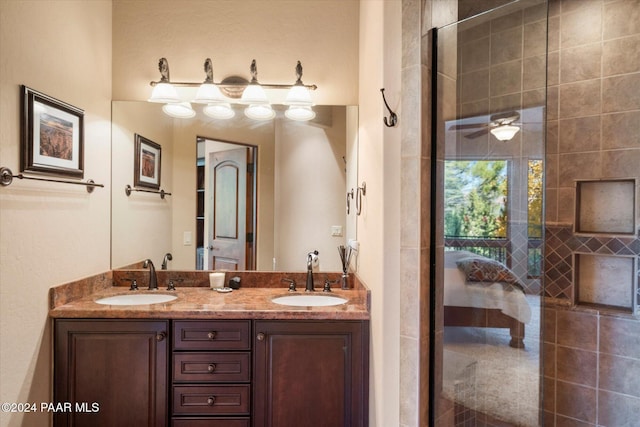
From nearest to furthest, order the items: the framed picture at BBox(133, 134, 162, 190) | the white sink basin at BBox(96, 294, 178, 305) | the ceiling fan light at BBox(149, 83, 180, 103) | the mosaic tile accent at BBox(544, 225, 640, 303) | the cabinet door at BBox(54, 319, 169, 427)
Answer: the cabinet door at BBox(54, 319, 169, 427), the mosaic tile accent at BBox(544, 225, 640, 303), the white sink basin at BBox(96, 294, 178, 305), the ceiling fan light at BBox(149, 83, 180, 103), the framed picture at BBox(133, 134, 162, 190)

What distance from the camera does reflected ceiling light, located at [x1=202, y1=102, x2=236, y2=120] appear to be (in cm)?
224

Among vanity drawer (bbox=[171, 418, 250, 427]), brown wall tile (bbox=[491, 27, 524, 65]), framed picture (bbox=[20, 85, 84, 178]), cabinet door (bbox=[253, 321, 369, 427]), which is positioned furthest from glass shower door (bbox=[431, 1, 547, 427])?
framed picture (bbox=[20, 85, 84, 178])

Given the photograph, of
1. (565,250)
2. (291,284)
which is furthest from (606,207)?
(291,284)

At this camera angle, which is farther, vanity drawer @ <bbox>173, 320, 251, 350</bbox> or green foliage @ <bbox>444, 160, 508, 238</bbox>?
vanity drawer @ <bbox>173, 320, 251, 350</bbox>

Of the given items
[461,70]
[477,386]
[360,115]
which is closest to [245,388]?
[477,386]

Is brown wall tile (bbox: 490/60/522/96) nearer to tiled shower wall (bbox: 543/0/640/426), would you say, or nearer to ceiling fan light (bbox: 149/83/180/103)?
tiled shower wall (bbox: 543/0/640/426)

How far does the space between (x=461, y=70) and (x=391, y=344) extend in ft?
4.04

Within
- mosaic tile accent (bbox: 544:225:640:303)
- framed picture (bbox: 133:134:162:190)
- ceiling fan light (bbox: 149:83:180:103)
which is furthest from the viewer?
framed picture (bbox: 133:134:162:190)

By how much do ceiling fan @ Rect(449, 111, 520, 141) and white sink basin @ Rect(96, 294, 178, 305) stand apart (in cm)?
184

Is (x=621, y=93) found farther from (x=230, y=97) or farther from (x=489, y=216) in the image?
(x=230, y=97)

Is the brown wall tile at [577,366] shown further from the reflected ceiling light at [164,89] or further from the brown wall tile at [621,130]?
the reflected ceiling light at [164,89]

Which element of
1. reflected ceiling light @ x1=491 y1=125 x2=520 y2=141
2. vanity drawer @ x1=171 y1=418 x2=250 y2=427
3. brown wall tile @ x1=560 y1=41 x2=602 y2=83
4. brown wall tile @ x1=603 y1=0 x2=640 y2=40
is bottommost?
vanity drawer @ x1=171 y1=418 x2=250 y2=427

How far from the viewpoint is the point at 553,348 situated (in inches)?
75.4

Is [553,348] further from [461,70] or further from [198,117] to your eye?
[198,117]
